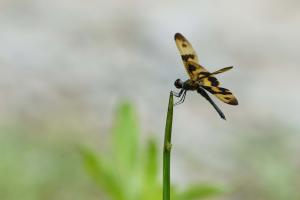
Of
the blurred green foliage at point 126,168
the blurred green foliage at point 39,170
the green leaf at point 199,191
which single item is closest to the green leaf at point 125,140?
the blurred green foliage at point 126,168

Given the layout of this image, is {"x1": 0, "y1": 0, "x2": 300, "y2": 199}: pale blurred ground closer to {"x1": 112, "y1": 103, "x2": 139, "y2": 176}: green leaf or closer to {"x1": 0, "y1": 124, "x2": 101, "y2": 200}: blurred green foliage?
{"x1": 0, "y1": 124, "x2": 101, "y2": 200}: blurred green foliage

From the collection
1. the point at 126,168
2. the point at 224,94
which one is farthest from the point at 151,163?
the point at 224,94

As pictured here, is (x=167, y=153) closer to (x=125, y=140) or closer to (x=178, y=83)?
(x=178, y=83)

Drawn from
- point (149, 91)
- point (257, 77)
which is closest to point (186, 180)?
point (149, 91)

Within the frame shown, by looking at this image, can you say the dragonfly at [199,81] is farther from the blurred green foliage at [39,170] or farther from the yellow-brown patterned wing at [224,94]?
the blurred green foliage at [39,170]

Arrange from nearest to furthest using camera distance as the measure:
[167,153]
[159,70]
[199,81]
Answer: [167,153], [199,81], [159,70]

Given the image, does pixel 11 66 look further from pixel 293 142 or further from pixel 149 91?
pixel 293 142

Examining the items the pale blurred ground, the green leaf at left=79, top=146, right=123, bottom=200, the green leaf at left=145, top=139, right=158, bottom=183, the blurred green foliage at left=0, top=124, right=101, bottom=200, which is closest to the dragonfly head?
the green leaf at left=79, top=146, right=123, bottom=200
